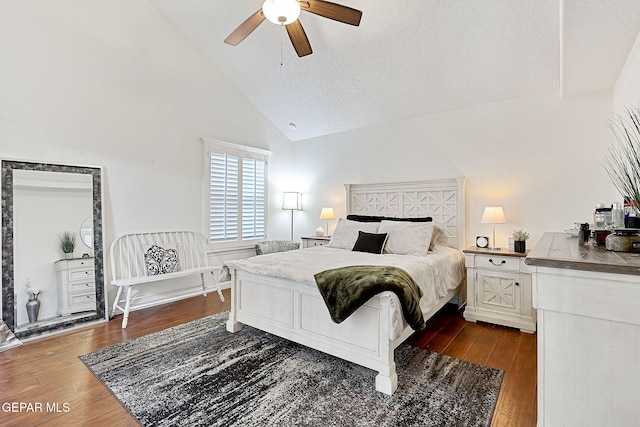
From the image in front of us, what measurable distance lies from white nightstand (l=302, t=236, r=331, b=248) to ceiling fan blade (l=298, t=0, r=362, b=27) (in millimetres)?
3130

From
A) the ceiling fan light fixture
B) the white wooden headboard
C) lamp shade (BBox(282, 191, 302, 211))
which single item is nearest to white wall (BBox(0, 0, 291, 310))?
lamp shade (BBox(282, 191, 302, 211))

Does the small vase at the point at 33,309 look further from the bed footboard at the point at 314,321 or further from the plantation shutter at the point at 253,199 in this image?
the plantation shutter at the point at 253,199

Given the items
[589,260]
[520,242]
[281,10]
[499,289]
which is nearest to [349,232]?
[499,289]

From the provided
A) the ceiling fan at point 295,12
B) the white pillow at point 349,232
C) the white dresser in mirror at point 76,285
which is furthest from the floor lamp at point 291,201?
the ceiling fan at point 295,12

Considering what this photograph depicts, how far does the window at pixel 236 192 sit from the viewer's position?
181 inches

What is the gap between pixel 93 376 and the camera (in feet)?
7.47

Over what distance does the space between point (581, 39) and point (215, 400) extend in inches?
138

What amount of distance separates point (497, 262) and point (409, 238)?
914 mm

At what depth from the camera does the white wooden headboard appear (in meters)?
4.02

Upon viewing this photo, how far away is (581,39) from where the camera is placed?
220cm

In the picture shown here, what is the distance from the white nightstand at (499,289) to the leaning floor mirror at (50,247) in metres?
4.07

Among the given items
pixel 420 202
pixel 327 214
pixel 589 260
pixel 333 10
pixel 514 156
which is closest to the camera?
pixel 589 260

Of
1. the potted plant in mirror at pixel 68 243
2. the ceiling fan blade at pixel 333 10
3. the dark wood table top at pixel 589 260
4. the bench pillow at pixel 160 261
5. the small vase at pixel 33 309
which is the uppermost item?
the ceiling fan blade at pixel 333 10

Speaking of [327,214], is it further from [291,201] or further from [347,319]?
[347,319]
